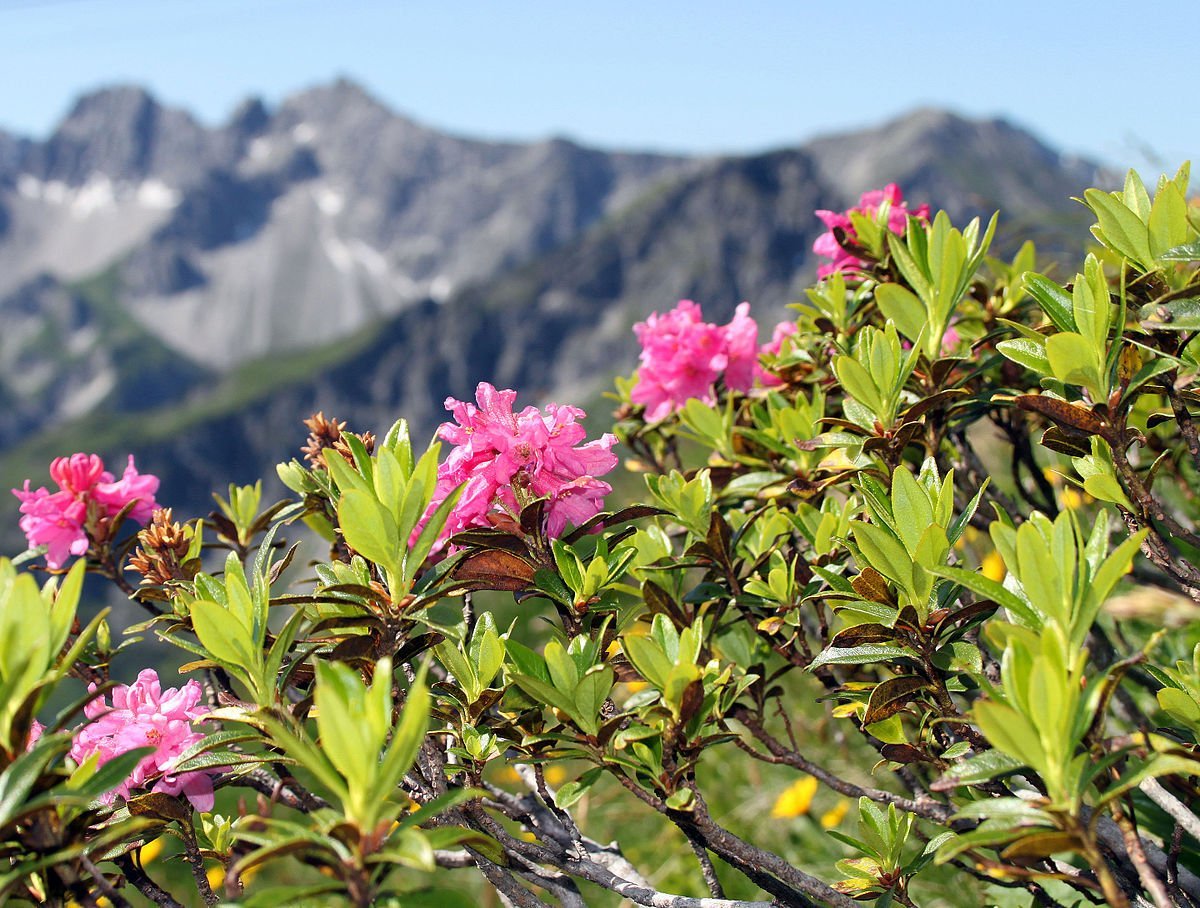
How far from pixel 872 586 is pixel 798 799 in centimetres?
350

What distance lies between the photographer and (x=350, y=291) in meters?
176

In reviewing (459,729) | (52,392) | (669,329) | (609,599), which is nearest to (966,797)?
(609,599)

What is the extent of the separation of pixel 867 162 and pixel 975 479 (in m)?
189

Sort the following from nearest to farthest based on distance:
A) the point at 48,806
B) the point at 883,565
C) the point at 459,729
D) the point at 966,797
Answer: the point at 48,806
the point at 883,565
the point at 459,729
the point at 966,797

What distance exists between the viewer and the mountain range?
13475 centimetres

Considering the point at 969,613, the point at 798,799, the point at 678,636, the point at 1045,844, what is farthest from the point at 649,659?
the point at 798,799

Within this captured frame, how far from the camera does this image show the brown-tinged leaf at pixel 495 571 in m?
1.52

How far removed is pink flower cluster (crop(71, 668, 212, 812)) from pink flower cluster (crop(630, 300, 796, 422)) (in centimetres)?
146

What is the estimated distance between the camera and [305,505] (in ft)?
6.64

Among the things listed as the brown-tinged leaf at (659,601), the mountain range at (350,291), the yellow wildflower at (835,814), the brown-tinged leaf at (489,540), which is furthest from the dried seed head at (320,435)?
the mountain range at (350,291)

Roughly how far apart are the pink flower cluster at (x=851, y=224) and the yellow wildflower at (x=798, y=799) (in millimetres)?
2948

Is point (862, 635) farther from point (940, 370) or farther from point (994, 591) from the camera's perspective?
point (940, 370)

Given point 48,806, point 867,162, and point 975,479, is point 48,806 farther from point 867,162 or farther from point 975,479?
point 867,162

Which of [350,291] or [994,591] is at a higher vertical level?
[350,291]
